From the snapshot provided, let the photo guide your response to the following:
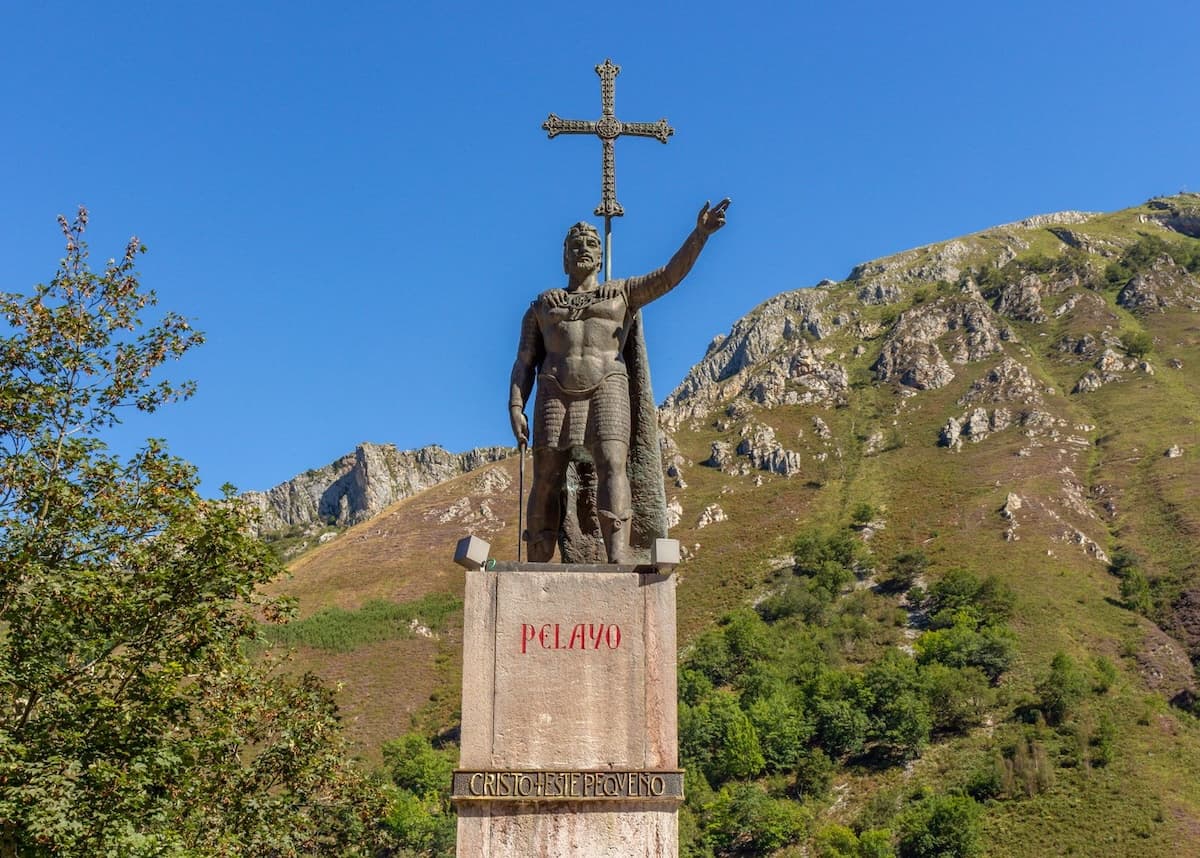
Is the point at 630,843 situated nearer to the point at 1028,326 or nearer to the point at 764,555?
the point at 764,555

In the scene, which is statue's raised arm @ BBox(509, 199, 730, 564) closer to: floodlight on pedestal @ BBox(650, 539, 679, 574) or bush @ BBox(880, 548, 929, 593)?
floodlight on pedestal @ BBox(650, 539, 679, 574)

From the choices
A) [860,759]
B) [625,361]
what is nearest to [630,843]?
[625,361]

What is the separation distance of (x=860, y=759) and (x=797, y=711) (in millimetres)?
5515

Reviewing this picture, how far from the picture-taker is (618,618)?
1066cm

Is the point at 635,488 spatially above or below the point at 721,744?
below

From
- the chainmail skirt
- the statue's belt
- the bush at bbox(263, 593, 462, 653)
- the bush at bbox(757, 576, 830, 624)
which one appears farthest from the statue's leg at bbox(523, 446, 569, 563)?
the bush at bbox(757, 576, 830, 624)

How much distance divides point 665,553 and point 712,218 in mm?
2954

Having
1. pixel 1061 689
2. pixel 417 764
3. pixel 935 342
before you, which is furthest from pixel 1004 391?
pixel 417 764

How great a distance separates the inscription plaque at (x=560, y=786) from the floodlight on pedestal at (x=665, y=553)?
1583 millimetres

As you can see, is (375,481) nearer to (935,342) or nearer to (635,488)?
(935,342)

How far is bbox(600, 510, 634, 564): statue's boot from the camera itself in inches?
448

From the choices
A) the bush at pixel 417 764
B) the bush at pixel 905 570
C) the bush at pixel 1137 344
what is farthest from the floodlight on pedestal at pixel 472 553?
the bush at pixel 1137 344

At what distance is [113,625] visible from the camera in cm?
1734

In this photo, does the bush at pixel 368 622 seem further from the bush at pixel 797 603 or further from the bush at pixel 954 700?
the bush at pixel 954 700
